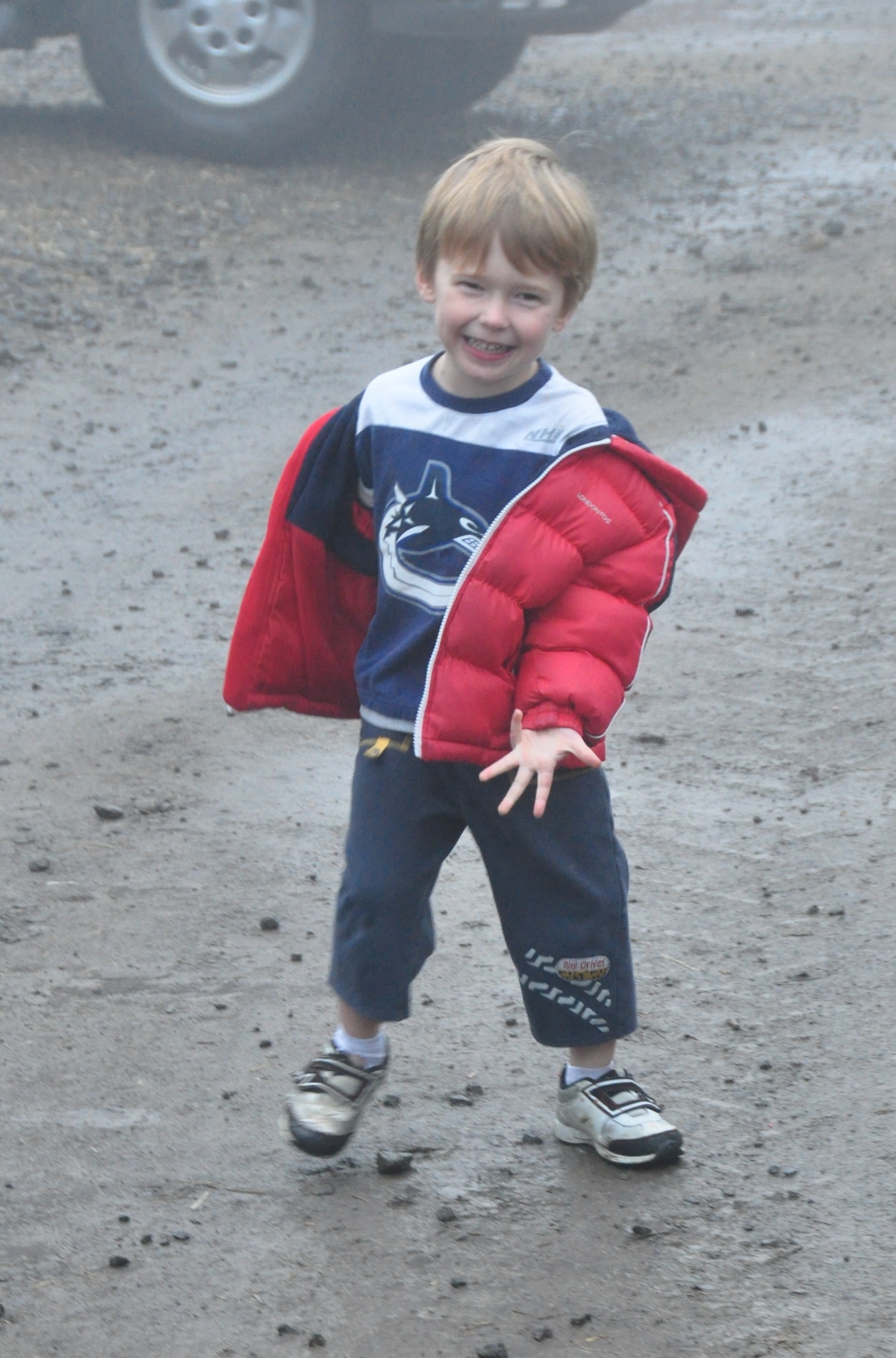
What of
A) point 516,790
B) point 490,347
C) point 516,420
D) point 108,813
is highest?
point 490,347

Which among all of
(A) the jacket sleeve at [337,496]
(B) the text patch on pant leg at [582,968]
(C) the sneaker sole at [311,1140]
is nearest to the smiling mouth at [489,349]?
(A) the jacket sleeve at [337,496]

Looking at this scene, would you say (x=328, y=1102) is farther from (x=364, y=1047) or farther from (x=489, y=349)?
(x=489, y=349)

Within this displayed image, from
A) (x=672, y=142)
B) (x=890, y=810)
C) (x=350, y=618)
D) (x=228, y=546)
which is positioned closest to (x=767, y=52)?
(x=672, y=142)

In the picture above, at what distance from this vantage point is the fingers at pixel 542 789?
2387 millimetres

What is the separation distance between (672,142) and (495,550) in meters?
9.00

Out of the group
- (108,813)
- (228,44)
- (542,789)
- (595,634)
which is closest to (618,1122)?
(542,789)

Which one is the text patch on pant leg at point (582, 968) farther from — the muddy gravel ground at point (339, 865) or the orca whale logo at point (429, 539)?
the orca whale logo at point (429, 539)

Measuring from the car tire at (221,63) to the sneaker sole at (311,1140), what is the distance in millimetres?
7161

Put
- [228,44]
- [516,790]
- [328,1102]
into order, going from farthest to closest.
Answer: [228,44], [328,1102], [516,790]

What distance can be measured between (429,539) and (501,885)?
565 mm

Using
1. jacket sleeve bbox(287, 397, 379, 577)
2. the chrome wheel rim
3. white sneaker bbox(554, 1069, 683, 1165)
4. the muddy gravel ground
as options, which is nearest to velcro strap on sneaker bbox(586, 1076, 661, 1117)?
white sneaker bbox(554, 1069, 683, 1165)

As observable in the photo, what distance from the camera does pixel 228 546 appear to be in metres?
5.46

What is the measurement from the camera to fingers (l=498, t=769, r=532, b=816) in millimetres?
2385

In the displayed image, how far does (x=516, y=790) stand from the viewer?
7.86 feet
